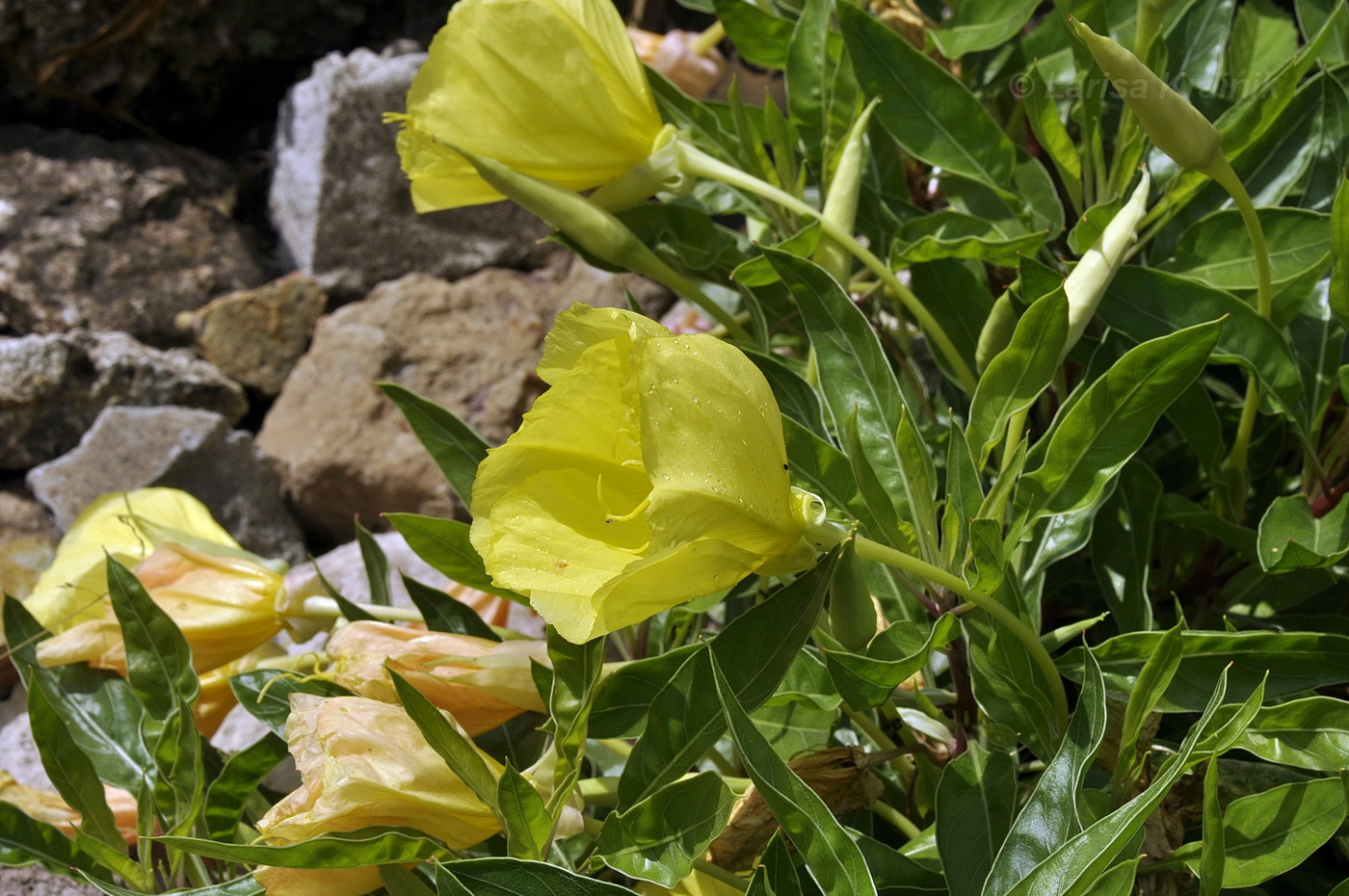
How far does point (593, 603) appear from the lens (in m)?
0.49

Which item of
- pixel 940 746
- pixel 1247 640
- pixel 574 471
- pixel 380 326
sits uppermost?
pixel 574 471

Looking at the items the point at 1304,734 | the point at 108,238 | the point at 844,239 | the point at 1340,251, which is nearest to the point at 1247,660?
the point at 1304,734

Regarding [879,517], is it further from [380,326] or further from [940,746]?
[380,326]

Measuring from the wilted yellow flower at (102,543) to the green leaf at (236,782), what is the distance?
0.26m

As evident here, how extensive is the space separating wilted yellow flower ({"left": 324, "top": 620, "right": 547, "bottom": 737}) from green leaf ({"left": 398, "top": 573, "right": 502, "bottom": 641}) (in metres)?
0.09

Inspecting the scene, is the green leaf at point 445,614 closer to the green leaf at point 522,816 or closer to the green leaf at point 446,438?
the green leaf at point 446,438

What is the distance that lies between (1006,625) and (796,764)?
0.17m

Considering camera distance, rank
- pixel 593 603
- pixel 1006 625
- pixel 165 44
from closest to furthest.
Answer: pixel 593 603 → pixel 1006 625 → pixel 165 44

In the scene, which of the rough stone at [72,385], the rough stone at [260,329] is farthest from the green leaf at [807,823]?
the rough stone at [260,329]

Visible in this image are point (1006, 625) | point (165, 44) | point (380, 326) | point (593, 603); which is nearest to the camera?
point (593, 603)

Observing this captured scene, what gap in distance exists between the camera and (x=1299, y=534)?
0.71 m

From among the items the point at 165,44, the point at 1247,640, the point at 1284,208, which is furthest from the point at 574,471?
the point at 165,44

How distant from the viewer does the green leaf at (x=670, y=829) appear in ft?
1.92

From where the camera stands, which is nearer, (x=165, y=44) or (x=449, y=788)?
(x=449, y=788)
